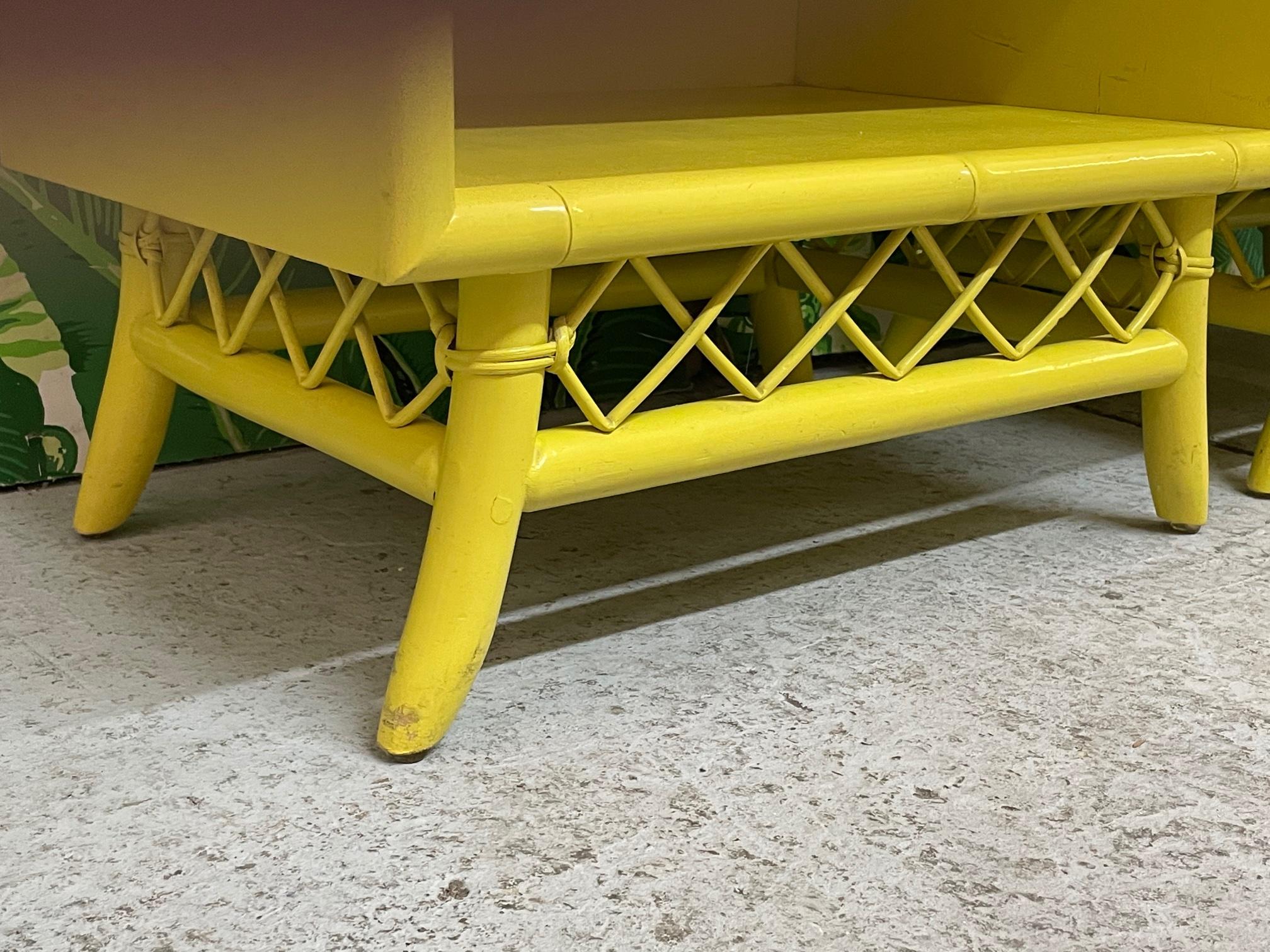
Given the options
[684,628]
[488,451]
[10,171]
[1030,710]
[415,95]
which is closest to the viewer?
A: [415,95]

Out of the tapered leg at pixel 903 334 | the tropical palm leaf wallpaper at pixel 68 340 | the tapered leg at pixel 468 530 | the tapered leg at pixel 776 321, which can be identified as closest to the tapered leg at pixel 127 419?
the tropical palm leaf wallpaper at pixel 68 340

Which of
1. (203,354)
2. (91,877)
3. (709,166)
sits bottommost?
(91,877)

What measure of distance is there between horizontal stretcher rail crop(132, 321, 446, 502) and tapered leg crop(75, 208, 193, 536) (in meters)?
0.02

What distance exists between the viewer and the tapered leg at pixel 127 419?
1.07m

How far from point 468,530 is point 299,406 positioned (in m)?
0.19

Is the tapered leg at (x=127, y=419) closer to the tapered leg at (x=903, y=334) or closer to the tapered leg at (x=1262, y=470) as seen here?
the tapered leg at (x=903, y=334)

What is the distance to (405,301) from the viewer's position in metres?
1.09

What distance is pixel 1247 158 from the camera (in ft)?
3.43

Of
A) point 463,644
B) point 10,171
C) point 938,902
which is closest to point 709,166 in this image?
point 463,644

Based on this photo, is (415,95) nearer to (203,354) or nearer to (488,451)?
(488,451)

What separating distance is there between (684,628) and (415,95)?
1.54 feet

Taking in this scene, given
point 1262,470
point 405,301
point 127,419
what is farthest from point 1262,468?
point 127,419

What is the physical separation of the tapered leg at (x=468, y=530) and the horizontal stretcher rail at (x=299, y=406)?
0.10 ft

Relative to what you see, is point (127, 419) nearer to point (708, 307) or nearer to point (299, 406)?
point (299, 406)
